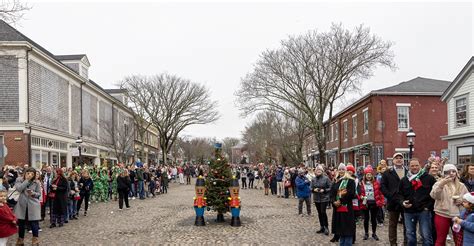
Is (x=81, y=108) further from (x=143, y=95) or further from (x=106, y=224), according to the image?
(x=106, y=224)

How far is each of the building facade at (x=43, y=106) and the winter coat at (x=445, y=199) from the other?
15.6 metres

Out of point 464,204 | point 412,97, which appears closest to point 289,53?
point 412,97

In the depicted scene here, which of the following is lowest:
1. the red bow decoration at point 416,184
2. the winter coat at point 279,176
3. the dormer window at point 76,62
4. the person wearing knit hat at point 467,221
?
the winter coat at point 279,176

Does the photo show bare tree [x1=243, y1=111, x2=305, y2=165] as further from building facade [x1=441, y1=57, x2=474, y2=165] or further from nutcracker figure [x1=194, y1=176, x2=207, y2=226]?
nutcracker figure [x1=194, y1=176, x2=207, y2=226]

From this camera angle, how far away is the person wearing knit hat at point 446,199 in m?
7.89

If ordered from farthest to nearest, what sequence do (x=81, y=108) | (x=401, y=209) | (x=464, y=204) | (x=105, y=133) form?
(x=105, y=133) → (x=81, y=108) → (x=401, y=209) → (x=464, y=204)

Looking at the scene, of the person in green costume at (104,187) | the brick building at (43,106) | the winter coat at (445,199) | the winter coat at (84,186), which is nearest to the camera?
the winter coat at (445,199)

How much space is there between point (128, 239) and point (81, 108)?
3008 centimetres

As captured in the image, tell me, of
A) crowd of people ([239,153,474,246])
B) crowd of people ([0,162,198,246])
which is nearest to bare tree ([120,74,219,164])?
crowd of people ([0,162,198,246])

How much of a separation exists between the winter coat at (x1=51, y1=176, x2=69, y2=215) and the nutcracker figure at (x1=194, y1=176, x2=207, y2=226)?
399 centimetres

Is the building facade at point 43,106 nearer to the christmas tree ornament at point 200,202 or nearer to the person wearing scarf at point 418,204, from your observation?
the christmas tree ornament at point 200,202

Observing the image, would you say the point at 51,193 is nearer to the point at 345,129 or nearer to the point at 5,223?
the point at 5,223

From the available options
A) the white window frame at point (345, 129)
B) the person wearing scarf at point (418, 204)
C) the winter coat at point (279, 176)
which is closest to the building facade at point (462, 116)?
the winter coat at point (279, 176)

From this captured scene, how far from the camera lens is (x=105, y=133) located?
46.7 meters
